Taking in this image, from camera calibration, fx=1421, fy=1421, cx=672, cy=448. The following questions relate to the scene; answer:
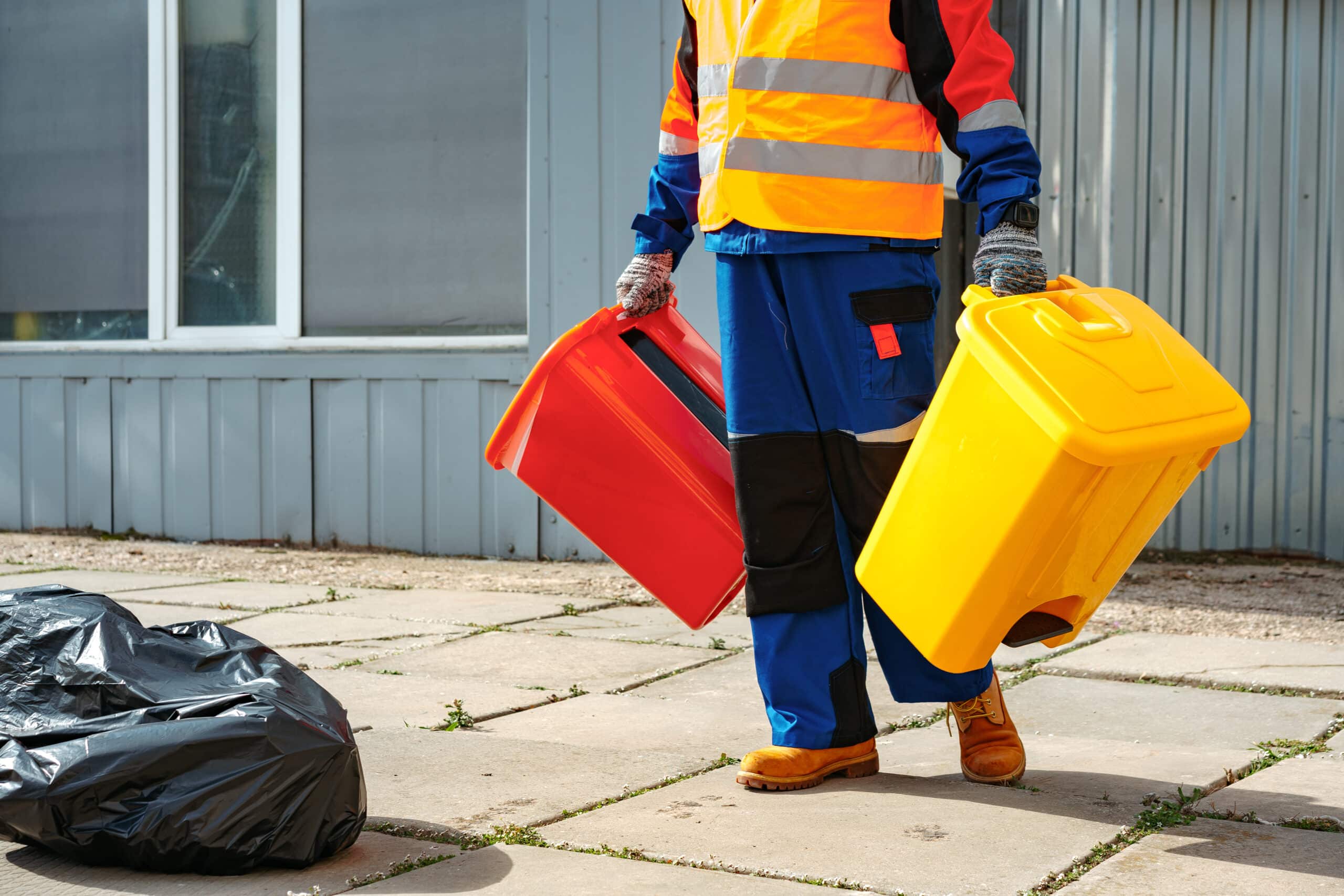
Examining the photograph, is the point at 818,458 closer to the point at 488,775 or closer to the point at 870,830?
the point at 870,830

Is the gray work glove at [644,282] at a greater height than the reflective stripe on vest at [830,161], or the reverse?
the reflective stripe on vest at [830,161]

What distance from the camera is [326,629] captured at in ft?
14.2

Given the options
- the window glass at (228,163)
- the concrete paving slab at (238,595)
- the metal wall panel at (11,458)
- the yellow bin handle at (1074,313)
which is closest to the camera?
the yellow bin handle at (1074,313)

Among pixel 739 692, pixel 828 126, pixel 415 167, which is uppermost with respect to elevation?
pixel 415 167

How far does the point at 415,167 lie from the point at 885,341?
13.3 feet

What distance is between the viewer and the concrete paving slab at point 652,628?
4.20 meters

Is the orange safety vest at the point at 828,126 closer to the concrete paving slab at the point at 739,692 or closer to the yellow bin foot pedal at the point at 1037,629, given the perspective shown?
the yellow bin foot pedal at the point at 1037,629

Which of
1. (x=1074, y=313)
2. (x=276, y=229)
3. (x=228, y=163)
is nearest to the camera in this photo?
(x=1074, y=313)

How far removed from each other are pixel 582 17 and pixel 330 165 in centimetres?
142

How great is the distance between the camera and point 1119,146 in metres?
5.70

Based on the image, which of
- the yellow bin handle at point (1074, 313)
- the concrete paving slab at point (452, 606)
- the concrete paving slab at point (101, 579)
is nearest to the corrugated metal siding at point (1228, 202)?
the concrete paving slab at point (452, 606)

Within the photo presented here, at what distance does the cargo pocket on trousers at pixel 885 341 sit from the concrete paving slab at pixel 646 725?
82 centimetres

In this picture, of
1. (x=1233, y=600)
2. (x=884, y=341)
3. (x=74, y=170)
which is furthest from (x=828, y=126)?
(x=74, y=170)

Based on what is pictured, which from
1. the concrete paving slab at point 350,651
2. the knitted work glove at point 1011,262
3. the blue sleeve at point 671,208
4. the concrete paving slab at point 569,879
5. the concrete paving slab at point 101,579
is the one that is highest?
the blue sleeve at point 671,208
